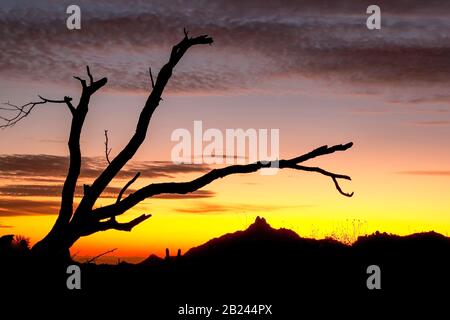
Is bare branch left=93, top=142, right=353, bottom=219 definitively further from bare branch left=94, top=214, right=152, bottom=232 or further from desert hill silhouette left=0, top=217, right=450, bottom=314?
desert hill silhouette left=0, top=217, right=450, bottom=314

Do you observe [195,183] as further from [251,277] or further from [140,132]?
[251,277]

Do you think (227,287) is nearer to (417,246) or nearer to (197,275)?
(197,275)

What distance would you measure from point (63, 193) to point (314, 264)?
3949 cm

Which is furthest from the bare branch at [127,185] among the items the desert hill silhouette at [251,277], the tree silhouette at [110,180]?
the desert hill silhouette at [251,277]

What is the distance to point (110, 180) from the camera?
9.54 metres

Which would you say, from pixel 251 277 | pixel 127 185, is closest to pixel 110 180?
pixel 127 185

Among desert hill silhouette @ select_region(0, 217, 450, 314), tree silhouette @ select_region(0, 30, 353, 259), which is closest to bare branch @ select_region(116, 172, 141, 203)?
tree silhouette @ select_region(0, 30, 353, 259)

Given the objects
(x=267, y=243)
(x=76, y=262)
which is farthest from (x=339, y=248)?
(x=267, y=243)

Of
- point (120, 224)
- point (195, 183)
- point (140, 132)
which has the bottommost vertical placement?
point (120, 224)

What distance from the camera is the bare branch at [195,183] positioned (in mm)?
9141

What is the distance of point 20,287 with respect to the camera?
10539 millimetres

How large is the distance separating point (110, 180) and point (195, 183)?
1.32 metres

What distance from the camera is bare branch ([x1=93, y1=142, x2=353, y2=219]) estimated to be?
9.14 m
